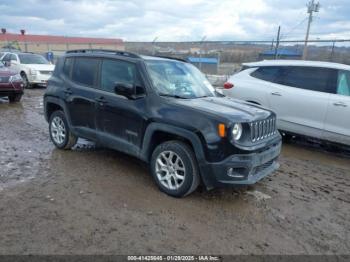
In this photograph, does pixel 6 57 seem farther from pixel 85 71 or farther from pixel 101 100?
pixel 101 100

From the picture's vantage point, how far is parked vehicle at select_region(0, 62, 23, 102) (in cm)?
1033

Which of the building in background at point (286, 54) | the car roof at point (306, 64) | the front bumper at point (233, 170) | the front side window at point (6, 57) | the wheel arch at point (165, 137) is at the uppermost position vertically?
the building in background at point (286, 54)

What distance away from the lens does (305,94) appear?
6.53m

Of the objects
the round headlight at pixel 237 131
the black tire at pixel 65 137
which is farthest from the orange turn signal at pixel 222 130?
the black tire at pixel 65 137

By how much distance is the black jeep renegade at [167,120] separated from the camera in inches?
149

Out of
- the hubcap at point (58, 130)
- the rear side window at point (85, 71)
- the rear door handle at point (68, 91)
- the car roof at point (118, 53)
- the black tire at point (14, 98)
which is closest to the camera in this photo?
the car roof at point (118, 53)

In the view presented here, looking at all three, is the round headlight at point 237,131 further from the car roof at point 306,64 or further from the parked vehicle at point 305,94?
the car roof at point 306,64

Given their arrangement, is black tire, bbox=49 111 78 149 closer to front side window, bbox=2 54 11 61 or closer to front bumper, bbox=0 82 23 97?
front bumper, bbox=0 82 23 97

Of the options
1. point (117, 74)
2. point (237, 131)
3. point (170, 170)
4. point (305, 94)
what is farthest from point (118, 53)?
point (305, 94)

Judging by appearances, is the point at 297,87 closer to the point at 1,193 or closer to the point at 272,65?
the point at 272,65

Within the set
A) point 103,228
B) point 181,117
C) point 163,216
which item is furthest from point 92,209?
point 181,117

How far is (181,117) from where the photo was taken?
3.96 metres

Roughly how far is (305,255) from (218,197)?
4.50ft

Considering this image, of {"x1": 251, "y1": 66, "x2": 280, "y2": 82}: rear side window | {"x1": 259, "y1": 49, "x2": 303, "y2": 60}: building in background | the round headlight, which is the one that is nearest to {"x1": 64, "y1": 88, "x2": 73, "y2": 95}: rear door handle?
the round headlight
